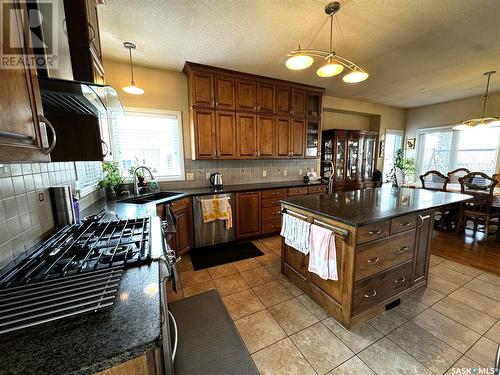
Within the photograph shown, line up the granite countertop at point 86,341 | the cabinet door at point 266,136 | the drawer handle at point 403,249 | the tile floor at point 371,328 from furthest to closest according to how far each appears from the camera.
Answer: the cabinet door at point 266,136 < the drawer handle at point 403,249 < the tile floor at point 371,328 < the granite countertop at point 86,341

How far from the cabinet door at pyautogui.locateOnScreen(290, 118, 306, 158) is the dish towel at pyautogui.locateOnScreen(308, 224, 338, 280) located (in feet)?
7.86

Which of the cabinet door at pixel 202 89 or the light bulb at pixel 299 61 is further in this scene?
the cabinet door at pixel 202 89

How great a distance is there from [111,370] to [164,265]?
48cm

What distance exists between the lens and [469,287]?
7.34 feet

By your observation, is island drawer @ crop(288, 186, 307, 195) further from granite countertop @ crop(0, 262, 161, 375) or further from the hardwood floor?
granite countertop @ crop(0, 262, 161, 375)

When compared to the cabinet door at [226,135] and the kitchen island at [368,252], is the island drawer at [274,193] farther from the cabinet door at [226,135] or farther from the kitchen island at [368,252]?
the kitchen island at [368,252]

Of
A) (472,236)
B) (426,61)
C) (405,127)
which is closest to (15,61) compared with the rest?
(426,61)

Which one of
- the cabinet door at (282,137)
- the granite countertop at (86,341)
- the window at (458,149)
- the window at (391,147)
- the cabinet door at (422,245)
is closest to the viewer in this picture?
the granite countertop at (86,341)

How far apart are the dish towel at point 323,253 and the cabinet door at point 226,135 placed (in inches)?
79.0

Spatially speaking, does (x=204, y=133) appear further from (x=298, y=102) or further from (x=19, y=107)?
(x=19, y=107)

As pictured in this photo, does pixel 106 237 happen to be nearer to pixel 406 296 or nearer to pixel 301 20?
pixel 301 20

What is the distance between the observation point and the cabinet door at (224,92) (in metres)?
3.22

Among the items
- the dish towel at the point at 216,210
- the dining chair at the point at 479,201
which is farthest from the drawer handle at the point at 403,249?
the dining chair at the point at 479,201

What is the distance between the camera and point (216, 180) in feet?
11.5
